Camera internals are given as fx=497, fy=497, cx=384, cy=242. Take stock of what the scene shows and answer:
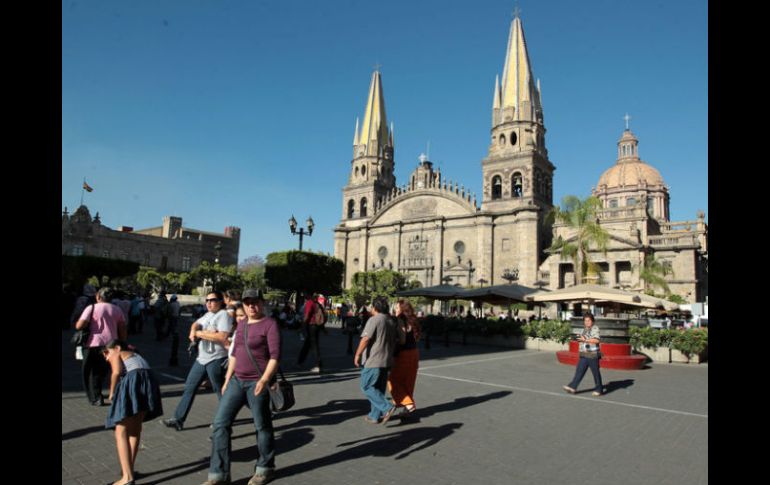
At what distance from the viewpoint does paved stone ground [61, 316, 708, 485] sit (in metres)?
4.87

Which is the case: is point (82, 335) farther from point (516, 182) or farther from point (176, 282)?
point (176, 282)

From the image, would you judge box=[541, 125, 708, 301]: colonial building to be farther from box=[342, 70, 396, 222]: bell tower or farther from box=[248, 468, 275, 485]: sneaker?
box=[248, 468, 275, 485]: sneaker

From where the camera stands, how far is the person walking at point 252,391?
175 inches

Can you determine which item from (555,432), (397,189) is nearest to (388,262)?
(397,189)

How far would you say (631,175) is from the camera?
207 ft

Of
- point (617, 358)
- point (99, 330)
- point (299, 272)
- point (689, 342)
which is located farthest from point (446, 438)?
point (299, 272)

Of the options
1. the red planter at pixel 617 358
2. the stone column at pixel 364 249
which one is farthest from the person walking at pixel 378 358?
the stone column at pixel 364 249

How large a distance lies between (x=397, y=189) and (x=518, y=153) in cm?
1630

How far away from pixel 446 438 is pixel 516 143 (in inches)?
1808

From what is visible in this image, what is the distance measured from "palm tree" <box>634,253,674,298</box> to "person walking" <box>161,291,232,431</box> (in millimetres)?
36921

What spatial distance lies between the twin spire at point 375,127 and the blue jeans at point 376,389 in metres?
55.0

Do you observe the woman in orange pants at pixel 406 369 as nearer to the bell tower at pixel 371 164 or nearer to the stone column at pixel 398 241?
the stone column at pixel 398 241

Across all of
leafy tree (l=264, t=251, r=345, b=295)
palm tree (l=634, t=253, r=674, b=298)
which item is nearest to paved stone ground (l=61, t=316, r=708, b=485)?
palm tree (l=634, t=253, r=674, b=298)
